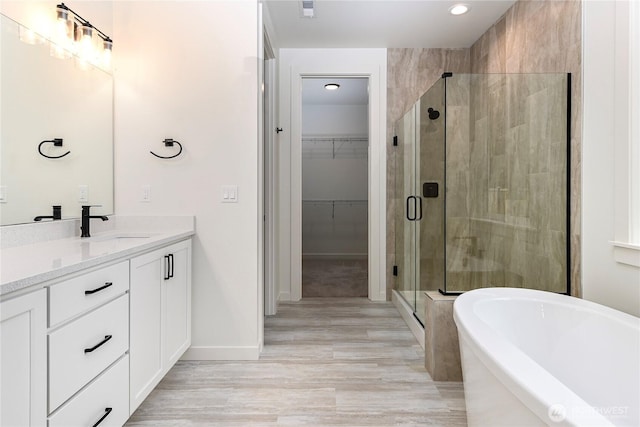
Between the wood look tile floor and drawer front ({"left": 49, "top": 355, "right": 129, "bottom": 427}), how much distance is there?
30 cm

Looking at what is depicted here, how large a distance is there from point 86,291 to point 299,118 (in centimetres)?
284

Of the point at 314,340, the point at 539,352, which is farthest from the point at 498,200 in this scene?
the point at 314,340

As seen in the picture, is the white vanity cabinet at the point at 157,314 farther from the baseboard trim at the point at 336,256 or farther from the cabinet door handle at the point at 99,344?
the baseboard trim at the point at 336,256

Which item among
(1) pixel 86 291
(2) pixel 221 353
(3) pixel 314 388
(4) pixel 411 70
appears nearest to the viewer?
(1) pixel 86 291

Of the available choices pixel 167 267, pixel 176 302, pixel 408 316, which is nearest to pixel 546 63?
pixel 408 316

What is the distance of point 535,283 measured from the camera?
7.87ft

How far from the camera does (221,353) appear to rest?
7.80ft

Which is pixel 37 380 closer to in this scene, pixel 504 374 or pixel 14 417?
pixel 14 417

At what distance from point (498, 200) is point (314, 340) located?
5.65 ft

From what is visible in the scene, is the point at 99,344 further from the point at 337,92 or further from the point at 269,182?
the point at 337,92

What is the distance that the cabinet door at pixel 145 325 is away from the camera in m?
1.62

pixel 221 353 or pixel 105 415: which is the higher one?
pixel 105 415

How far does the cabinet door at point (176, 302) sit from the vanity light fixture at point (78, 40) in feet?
4.12

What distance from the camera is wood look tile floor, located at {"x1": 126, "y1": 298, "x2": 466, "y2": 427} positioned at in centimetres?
175
